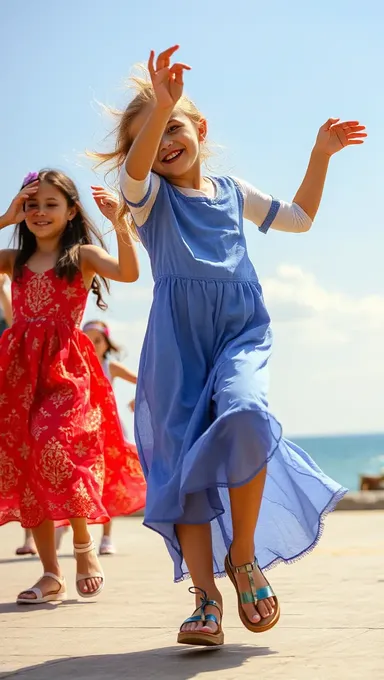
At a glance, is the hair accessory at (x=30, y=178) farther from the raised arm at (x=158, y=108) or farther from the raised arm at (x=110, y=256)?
the raised arm at (x=158, y=108)

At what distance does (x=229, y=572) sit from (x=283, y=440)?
1.57 feet

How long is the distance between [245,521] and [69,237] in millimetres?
2309

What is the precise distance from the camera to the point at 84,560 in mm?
4793

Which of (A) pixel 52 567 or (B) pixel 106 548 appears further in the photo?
(B) pixel 106 548

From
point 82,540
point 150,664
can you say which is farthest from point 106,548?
point 150,664

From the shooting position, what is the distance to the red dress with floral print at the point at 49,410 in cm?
495

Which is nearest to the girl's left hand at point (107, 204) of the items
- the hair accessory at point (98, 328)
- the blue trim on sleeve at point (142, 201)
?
the blue trim on sleeve at point (142, 201)

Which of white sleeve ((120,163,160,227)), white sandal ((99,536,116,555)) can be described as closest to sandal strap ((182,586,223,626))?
white sleeve ((120,163,160,227))

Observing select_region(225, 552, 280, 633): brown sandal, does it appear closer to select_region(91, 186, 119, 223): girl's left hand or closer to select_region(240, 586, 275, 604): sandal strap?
select_region(240, 586, 275, 604): sandal strap

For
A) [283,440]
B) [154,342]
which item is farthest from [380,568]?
[154,342]

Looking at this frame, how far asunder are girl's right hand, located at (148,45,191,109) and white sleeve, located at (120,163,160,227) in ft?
0.95

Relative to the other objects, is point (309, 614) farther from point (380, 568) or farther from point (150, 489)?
point (380, 568)

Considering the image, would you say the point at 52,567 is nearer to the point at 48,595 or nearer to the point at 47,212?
the point at 48,595

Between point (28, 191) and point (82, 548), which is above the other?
point (28, 191)
